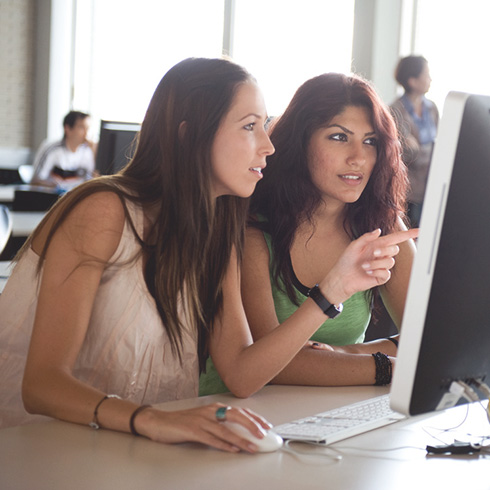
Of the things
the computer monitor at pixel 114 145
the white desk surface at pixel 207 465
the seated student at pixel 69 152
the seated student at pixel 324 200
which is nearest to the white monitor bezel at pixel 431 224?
the white desk surface at pixel 207 465

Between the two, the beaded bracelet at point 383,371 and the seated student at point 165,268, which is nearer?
the seated student at point 165,268

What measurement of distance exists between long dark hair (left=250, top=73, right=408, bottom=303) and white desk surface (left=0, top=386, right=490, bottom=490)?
30.4 inches

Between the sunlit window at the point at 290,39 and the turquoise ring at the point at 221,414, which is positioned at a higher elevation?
the sunlit window at the point at 290,39

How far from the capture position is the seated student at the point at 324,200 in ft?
5.98

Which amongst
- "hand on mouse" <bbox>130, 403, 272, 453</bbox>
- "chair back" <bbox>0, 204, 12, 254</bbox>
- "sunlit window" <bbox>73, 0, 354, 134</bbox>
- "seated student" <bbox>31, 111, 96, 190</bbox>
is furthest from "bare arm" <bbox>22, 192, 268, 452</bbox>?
"seated student" <bbox>31, 111, 96, 190</bbox>

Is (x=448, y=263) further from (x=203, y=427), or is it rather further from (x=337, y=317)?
(x=337, y=317)

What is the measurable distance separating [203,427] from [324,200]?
0.97 m

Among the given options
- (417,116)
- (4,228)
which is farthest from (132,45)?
(4,228)

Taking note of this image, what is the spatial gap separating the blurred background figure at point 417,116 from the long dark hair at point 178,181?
331 cm

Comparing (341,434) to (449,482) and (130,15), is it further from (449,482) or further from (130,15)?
(130,15)

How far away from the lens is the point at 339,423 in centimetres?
118

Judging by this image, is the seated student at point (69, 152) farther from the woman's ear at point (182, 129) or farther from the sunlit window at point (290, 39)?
the woman's ear at point (182, 129)

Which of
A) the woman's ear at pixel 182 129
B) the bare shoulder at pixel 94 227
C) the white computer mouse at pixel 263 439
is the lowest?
the white computer mouse at pixel 263 439

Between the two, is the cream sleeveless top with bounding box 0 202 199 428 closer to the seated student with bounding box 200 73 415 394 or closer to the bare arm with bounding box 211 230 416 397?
the bare arm with bounding box 211 230 416 397
